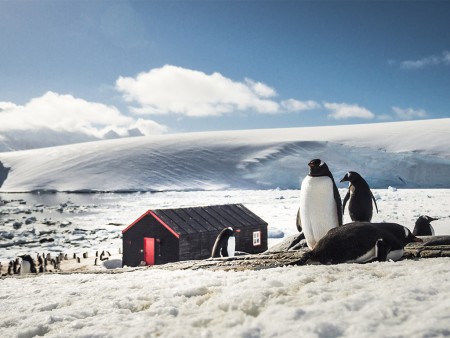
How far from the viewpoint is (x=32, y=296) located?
12.0 ft

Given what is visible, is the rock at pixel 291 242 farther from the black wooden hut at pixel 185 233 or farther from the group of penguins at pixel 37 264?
the group of penguins at pixel 37 264

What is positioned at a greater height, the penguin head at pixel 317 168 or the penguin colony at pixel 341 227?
the penguin head at pixel 317 168

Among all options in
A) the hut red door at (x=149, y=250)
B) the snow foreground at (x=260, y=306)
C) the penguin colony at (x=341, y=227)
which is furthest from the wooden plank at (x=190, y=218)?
the snow foreground at (x=260, y=306)

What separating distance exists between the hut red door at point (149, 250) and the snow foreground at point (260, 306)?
14250 mm

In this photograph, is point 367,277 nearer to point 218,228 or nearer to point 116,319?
point 116,319

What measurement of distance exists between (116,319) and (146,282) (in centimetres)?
108

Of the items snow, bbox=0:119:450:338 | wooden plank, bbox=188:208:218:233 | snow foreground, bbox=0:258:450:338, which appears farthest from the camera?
wooden plank, bbox=188:208:218:233

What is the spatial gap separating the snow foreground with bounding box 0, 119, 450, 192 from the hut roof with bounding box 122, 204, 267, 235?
3933cm

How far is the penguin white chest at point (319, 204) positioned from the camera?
239 inches

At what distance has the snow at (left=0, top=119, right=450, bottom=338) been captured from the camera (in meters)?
2.21

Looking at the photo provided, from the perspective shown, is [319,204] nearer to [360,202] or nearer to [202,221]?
[360,202]

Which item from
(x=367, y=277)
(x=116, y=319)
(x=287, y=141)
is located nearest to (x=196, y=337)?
(x=116, y=319)

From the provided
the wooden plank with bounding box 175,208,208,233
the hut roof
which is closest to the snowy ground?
the hut roof

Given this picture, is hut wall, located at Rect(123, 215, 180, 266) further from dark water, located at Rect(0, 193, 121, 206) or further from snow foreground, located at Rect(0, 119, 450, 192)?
snow foreground, located at Rect(0, 119, 450, 192)
